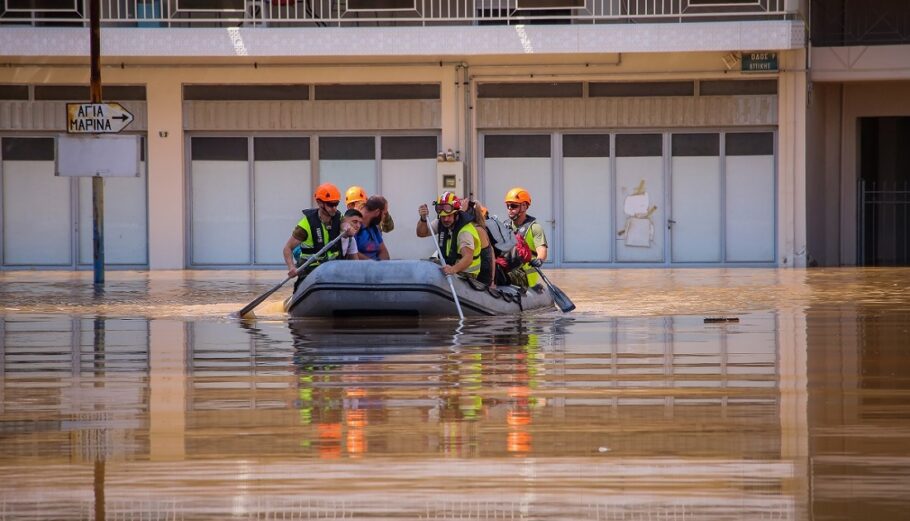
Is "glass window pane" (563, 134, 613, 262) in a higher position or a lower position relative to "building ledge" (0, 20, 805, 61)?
lower

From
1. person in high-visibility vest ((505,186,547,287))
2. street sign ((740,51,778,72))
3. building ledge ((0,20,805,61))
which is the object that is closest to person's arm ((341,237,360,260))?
person in high-visibility vest ((505,186,547,287))

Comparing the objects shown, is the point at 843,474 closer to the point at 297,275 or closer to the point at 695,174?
the point at 297,275

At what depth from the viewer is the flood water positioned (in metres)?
5.86

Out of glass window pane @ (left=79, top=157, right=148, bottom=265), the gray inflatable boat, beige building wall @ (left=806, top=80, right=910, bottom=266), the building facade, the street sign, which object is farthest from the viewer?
beige building wall @ (left=806, top=80, right=910, bottom=266)

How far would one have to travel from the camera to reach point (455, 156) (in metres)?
30.5

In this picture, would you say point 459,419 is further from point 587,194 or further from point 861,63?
point 861,63

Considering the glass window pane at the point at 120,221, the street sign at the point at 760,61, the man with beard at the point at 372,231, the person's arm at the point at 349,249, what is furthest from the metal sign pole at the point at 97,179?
the street sign at the point at 760,61

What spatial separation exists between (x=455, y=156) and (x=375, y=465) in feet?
78.8

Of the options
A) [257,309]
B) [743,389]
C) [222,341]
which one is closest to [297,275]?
[257,309]

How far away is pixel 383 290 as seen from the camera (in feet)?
52.3

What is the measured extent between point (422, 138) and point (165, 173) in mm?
4979

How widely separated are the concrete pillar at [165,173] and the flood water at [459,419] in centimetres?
1499

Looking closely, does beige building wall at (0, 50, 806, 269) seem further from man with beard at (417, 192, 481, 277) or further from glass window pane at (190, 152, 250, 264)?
man with beard at (417, 192, 481, 277)

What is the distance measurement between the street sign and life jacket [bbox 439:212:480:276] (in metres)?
14.4
